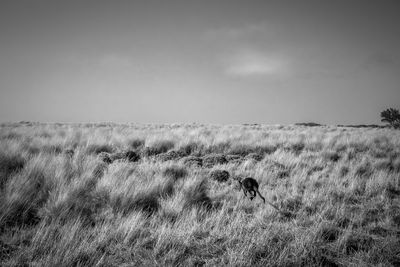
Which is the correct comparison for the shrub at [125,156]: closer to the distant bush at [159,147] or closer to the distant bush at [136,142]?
the distant bush at [159,147]

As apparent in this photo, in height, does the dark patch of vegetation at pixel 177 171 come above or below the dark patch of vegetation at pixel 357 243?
above

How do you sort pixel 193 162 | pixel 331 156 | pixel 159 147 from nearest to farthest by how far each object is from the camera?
pixel 193 162, pixel 331 156, pixel 159 147

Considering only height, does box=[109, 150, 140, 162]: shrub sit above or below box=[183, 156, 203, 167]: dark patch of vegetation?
above

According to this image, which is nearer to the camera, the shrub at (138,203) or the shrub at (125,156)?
the shrub at (138,203)

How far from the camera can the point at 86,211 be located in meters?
2.85

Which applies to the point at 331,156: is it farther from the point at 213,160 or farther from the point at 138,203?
the point at 138,203

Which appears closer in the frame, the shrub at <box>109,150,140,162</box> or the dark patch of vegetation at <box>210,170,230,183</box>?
the dark patch of vegetation at <box>210,170,230,183</box>

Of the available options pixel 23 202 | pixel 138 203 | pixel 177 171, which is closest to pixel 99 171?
pixel 177 171

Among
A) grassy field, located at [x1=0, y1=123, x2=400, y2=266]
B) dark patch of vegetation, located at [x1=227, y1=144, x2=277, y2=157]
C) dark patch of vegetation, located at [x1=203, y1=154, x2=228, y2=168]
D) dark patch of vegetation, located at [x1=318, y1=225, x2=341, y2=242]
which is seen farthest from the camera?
dark patch of vegetation, located at [x1=227, y1=144, x2=277, y2=157]

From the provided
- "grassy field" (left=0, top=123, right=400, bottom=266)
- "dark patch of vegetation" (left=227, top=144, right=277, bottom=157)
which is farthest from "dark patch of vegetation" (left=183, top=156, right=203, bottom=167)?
"dark patch of vegetation" (left=227, top=144, right=277, bottom=157)

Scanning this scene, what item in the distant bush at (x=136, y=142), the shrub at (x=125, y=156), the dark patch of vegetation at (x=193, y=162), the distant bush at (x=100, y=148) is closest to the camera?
the dark patch of vegetation at (x=193, y=162)

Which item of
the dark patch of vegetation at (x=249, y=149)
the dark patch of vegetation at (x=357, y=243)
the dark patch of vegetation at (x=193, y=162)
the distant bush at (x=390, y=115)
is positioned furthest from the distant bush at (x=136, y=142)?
the distant bush at (x=390, y=115)

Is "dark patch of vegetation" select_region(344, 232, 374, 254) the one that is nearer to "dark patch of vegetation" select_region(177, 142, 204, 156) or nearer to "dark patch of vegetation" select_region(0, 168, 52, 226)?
"dark patch of vegetation" select_region(0, 168, 52, 226)

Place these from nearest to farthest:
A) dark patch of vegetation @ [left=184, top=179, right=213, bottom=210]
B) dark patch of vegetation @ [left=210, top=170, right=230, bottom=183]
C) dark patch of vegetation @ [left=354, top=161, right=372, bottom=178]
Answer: dark patch of vegetation @ [left=184, top=179, right=213, bottom=210] < dark patch of vegetation @ [left=210, top=170, right=230, bottom=183] < dark patch of vegetation @ [left=354, top=161, right=372, bottom=178]
